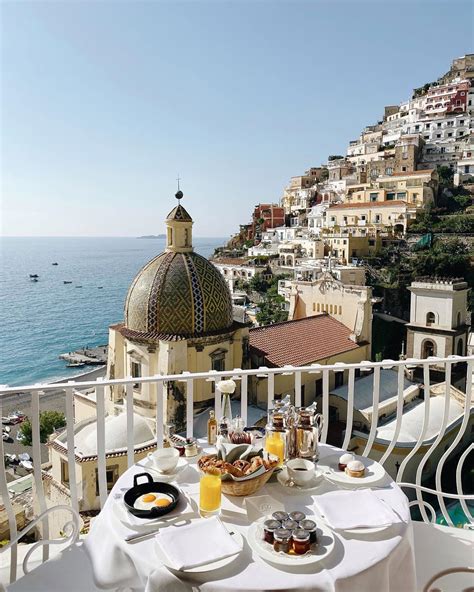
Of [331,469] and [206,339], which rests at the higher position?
[331,469]

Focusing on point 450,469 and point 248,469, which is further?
point 450,469

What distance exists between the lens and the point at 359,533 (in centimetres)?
188

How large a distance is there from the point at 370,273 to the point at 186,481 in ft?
141

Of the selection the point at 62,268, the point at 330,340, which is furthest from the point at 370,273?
the point at 62,268

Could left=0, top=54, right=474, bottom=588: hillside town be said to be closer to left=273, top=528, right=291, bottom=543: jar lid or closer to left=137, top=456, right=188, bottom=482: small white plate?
left=137, top=456, right=188, bottom=482: small white plate

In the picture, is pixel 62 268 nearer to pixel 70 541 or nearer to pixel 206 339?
pixel 206 339

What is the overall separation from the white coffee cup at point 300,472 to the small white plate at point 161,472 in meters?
0.56

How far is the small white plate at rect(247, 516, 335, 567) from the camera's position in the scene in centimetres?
171

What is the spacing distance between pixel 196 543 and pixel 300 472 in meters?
0.64

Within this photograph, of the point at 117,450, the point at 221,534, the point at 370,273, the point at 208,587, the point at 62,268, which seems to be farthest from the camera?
the point at 62,268

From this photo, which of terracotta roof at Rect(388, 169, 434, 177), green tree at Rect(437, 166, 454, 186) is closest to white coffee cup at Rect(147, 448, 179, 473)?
terracotta roof at Rect(388, 169, 434, 177)

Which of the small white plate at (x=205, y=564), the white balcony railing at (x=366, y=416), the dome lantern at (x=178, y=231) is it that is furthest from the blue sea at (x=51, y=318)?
the small white plate at (x=205, y=564)

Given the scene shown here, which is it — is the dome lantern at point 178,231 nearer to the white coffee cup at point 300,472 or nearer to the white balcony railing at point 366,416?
the white balcony railing at point 366,416

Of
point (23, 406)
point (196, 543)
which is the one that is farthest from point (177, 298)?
point (23, 406)
